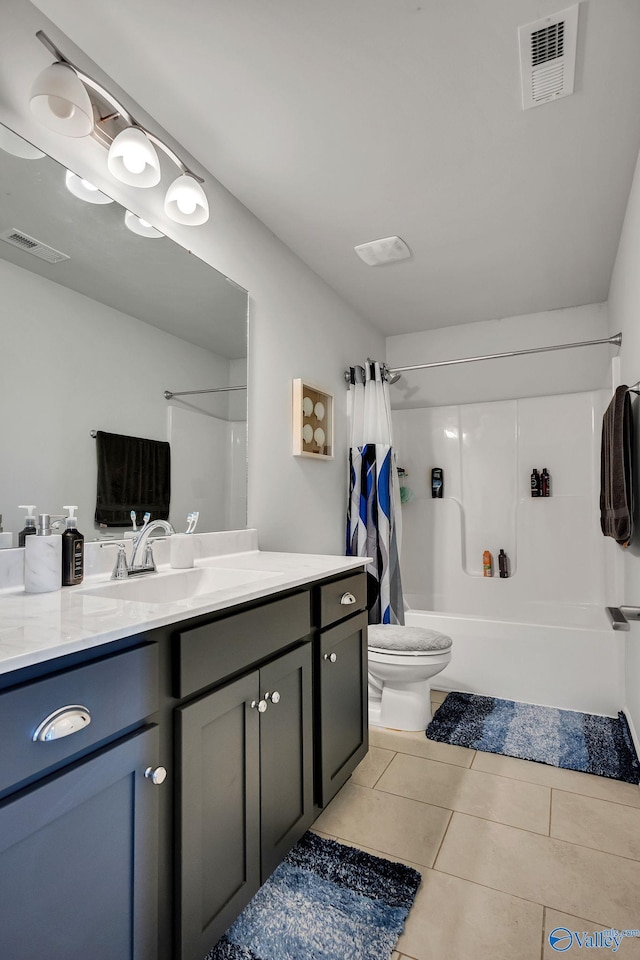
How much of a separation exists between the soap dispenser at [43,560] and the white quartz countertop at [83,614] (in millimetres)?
26

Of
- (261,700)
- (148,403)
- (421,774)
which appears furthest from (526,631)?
(148,403)

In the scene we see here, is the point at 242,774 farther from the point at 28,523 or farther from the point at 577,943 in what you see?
the point at 577,943

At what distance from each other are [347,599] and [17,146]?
1.63 metres

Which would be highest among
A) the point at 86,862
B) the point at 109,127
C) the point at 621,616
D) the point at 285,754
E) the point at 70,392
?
the point at 109,127

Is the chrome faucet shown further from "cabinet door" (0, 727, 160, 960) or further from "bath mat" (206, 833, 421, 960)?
"bath mat" (206, 833, 421, 960)

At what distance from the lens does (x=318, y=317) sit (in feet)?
9.38

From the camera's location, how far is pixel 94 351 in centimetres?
156

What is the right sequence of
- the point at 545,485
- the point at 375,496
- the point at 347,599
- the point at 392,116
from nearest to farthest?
the point at 392,116, the point at 347,599, the point at 375,496, the point at 545,485

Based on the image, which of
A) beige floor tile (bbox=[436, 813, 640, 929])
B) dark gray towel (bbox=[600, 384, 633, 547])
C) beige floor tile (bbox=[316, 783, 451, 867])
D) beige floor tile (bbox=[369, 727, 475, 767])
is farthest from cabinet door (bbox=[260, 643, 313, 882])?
dark gray towel (bbox=[600, 384, 633, 547])

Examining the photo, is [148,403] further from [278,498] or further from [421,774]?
[421,774]

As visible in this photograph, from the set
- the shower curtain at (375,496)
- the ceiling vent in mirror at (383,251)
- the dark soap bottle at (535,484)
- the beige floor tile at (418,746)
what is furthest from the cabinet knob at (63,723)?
the dark soap bottle at (535,484)

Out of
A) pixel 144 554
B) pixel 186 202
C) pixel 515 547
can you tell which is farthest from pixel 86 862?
pixel 515 547

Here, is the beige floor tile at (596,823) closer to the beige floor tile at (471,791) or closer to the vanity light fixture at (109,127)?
the beige floor tile at (471,791)

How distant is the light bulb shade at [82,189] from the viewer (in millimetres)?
1472
